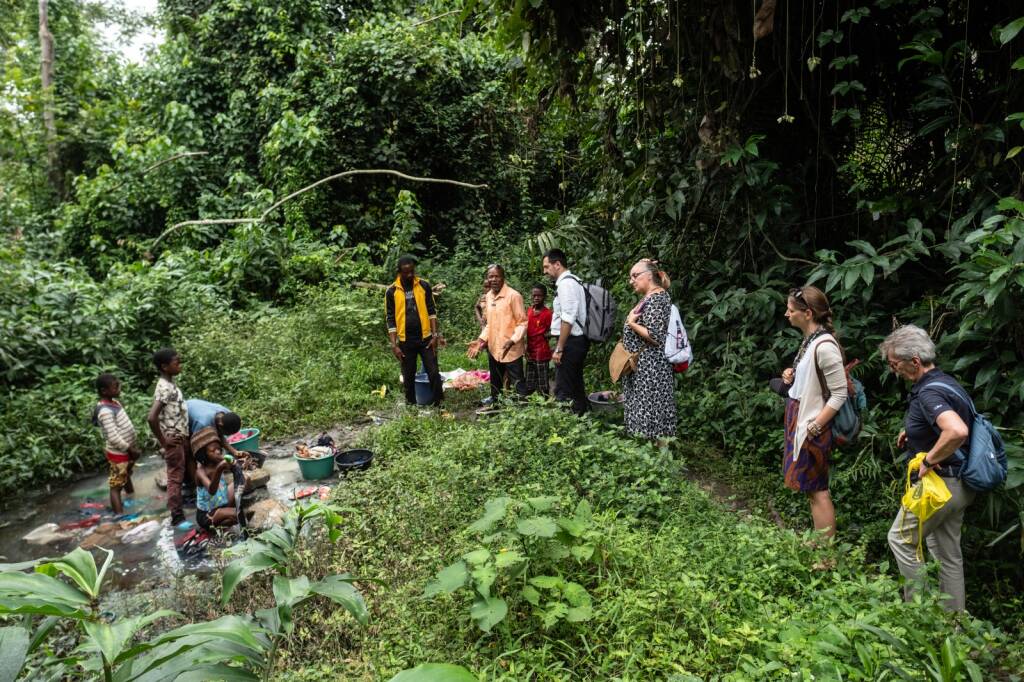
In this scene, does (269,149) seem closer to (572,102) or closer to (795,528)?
(572,102)

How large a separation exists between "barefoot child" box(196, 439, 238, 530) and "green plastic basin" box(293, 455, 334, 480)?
797 mm

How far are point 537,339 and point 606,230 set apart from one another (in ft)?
5.44

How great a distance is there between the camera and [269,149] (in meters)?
11.6

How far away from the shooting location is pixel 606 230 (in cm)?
728

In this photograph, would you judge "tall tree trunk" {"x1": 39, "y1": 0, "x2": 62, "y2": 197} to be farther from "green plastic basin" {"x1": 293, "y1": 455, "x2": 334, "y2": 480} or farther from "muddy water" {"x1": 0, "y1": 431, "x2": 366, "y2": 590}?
"green plastic basin" {"x1": 293, "y1": 455, "x2": 334, "y2": 480}

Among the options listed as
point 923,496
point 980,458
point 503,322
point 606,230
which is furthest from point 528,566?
point 606,230

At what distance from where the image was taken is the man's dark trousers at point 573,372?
5.78 metres

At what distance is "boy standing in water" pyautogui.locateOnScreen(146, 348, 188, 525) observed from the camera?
475 centimetres

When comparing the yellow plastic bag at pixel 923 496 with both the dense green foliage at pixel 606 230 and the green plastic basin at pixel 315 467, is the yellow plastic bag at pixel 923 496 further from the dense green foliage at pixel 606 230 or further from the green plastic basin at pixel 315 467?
the green plastic basin at pixel 315 467

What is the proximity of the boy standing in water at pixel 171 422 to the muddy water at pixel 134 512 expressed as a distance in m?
0.30

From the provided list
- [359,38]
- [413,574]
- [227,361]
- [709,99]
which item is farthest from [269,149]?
[413,574]

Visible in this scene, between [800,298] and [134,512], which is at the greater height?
[800,298]

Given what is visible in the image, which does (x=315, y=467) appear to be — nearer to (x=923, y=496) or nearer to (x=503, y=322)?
(x=503, y=322)

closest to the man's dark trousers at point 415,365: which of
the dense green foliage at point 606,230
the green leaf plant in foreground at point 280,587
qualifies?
the dense green foliage at point 606,230
